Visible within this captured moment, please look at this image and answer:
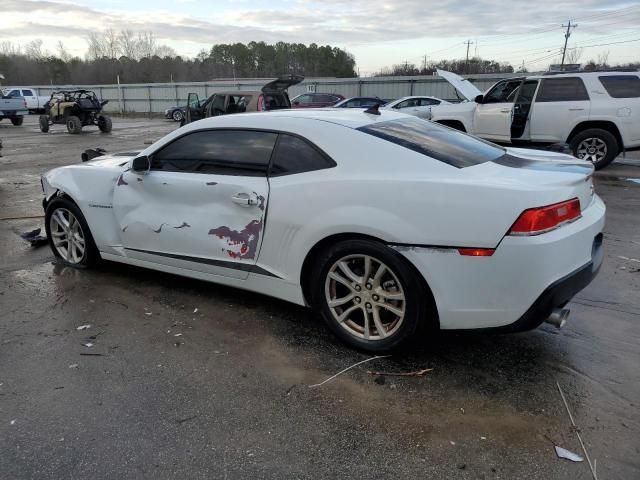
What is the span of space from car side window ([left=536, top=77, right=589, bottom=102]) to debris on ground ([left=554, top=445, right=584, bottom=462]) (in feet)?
30.4

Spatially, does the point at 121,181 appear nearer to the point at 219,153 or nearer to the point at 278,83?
the point at 219,153

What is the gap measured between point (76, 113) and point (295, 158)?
21920 mm

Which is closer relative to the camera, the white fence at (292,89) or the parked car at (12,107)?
the parked car at (12,107)

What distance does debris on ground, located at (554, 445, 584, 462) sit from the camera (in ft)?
7.56

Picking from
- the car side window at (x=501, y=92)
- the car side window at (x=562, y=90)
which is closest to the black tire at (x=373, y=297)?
the car side window at (x=562, y=90)

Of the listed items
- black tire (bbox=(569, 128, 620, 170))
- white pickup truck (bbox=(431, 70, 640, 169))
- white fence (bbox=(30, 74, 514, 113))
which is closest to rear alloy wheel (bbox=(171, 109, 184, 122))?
white fence (bbox=(30, 74, 514, 113))

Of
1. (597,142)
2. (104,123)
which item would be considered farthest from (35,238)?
(104,123)

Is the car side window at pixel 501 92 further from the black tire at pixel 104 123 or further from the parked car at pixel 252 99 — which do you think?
the black tire at pixel 104 123

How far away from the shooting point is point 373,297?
3129 millimetres

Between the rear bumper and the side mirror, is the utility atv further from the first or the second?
the rear bumper

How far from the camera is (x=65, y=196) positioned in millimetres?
4738

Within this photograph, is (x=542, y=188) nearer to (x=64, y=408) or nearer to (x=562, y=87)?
(x=64, y=408)

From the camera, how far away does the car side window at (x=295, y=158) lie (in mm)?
3316

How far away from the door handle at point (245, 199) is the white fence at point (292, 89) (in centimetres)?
2586
